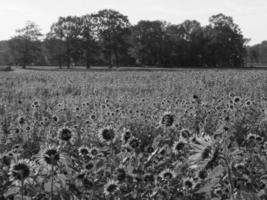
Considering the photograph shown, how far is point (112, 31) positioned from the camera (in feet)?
210

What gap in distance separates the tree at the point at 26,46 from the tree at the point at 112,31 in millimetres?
10253

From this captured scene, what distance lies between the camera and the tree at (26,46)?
221 feet

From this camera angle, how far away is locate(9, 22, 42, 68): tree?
2648 inches

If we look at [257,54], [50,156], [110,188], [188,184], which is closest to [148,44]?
[257,54]

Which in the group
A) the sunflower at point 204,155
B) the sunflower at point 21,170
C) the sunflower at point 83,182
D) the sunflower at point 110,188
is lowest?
the sunflower at point 110,188

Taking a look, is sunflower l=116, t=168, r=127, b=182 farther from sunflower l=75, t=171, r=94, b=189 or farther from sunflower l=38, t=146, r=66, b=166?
sunflower l=38, t=146, r=66, b=166

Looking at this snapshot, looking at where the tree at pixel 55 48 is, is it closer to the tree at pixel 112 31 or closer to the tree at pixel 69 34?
the tree at pixel 69 34

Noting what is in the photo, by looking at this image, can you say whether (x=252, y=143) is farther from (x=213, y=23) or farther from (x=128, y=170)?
(x=213, y=23)

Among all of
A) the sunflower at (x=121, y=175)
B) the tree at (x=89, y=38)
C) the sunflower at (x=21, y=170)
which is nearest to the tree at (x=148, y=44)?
the tree at (x=89, y=38)

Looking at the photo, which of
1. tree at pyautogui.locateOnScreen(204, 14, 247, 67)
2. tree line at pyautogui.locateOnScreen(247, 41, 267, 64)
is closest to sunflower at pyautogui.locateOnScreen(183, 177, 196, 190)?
tree at pyautogui.locateOnScreen(204, 14, 247, 67)

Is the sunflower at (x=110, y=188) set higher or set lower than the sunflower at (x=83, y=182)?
lower

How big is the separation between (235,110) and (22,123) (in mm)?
3207

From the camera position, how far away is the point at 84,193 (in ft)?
9.13

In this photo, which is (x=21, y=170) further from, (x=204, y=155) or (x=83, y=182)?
(x=204, y=155)
